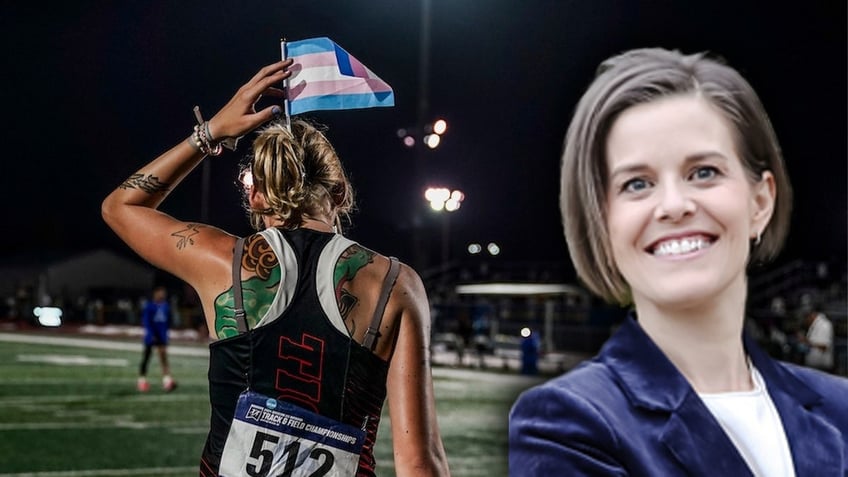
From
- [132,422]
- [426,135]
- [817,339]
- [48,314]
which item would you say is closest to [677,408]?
[426,135]

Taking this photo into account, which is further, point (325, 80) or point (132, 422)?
point (132, 422)

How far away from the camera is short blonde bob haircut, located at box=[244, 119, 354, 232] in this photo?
162 cm

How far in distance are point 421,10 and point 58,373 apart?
7.81 metres

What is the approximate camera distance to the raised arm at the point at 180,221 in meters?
1.67

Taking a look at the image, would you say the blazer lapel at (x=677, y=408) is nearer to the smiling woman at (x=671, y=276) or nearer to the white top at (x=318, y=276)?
the smiling woman at (x=671, y=276)

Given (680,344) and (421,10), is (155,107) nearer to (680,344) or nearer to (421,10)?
(421,10)

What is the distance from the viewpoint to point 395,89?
97.7 inches

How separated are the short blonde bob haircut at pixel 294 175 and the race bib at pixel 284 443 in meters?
0.30

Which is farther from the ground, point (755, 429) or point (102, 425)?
point (755, 429)

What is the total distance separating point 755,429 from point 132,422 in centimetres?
550

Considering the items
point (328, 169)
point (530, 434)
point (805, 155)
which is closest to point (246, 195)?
point (328, 169)

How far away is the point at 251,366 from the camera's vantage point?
158 cm

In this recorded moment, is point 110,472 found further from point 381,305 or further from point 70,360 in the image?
point 70,360

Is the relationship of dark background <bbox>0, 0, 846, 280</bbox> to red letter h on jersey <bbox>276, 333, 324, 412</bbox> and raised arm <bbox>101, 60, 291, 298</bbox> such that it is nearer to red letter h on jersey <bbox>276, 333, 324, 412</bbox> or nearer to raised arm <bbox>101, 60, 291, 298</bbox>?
raised arm <bbox>101, 60, 291, 298</bbox>
